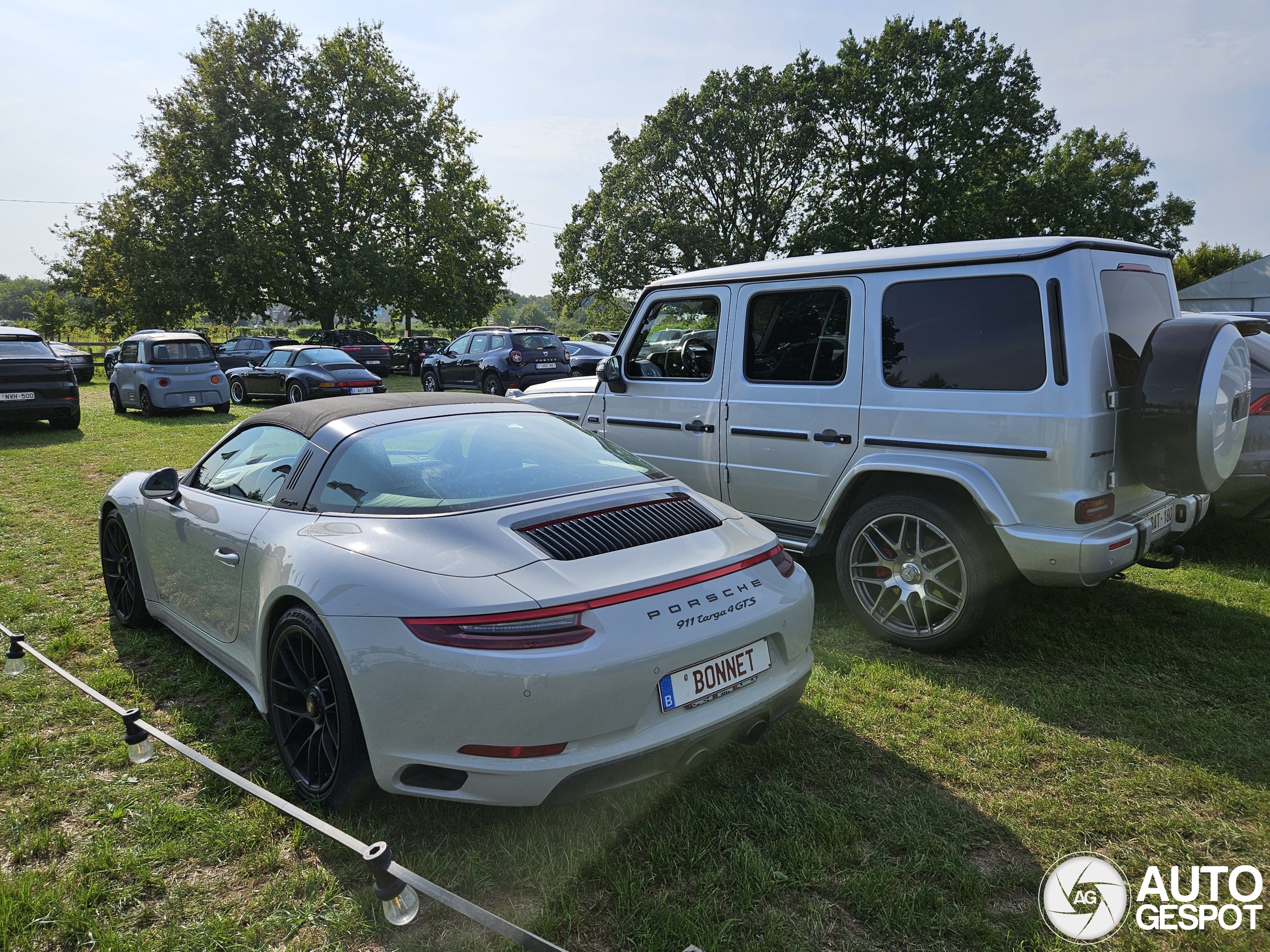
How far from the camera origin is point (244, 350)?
92.5 ft

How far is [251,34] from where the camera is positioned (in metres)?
33.1

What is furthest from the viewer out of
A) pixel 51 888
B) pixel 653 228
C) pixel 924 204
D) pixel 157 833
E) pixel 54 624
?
pixel 653 228

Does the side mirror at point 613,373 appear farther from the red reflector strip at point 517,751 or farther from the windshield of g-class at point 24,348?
the windshield of g-class at point 24,348

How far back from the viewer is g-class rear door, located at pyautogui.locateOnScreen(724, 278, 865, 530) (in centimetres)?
472

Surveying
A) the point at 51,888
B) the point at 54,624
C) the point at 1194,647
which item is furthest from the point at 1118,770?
the point at 54,624

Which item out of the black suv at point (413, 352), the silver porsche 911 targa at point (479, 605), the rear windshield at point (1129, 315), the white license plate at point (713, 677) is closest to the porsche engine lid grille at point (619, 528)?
the silver porsche 911 targa at point (479, 605)

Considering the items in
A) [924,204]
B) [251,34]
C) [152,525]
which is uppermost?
[251,34]

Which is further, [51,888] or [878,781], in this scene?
[878,781]

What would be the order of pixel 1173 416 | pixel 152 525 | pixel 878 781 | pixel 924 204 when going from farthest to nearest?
1. pixel 924 204
2. pixel 152 525
3. pixel 1173 416
4. pixel 878 781

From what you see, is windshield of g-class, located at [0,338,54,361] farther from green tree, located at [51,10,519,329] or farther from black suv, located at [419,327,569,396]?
green tree, located at [51,10,519,329]

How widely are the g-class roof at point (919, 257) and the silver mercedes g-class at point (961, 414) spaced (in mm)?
14

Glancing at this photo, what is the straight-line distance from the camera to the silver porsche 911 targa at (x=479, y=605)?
237cm

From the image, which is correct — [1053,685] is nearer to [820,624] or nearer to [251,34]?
[820,624]

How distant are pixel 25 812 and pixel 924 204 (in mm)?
34973
